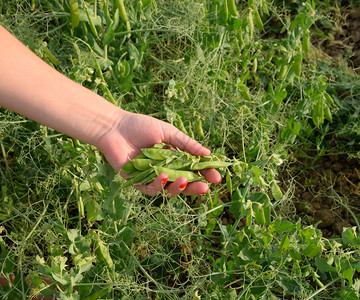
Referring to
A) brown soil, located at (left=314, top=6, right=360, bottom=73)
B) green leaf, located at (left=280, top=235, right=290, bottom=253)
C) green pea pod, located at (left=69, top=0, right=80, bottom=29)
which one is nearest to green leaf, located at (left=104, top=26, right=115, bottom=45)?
green pea pod, located at (left=69, top=0, right=80, bottom=29)

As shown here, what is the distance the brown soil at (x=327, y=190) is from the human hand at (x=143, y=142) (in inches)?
25.3

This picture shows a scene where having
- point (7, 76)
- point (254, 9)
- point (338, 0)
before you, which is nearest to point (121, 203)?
point (7, 76)

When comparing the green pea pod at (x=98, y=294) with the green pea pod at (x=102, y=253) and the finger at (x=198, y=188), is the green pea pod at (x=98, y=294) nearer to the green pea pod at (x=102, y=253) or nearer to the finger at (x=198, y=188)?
the green pea pod at (x=102, y=253)

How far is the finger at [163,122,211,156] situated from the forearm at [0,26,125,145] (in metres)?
0.17

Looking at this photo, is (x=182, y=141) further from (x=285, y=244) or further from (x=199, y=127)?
(x=285, y=244)

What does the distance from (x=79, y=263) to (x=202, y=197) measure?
0.68 metres

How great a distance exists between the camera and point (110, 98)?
173 centimetres

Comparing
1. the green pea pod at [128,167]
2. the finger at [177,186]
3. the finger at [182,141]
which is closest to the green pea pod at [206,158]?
the finger at [182,141]

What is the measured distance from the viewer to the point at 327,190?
2098 mm

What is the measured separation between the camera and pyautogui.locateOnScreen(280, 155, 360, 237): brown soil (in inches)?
78.7

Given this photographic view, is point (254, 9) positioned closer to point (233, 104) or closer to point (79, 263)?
point (233, 104)

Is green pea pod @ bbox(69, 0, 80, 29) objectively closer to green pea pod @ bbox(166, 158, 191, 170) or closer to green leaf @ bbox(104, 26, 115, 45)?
green leaf @ bbox(104, 26, 115, 45)

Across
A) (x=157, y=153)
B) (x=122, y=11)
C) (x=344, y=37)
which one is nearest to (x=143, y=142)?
(x=157, y=153)

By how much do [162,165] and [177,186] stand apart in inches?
3.2
